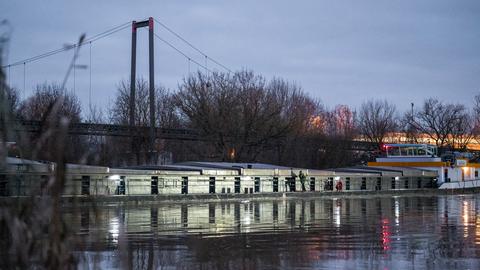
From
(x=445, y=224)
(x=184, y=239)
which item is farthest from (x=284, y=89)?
(x=184, y=239)

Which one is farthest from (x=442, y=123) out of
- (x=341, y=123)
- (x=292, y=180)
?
(x=292, y=180)

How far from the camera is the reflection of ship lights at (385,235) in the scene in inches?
617

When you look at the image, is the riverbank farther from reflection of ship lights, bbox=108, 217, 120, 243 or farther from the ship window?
reflection of ship lights, bbox=108, 217, 120, 243

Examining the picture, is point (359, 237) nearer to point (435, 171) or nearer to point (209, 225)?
point (209, 225)

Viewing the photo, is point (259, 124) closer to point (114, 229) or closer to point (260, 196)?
point (260, 196)

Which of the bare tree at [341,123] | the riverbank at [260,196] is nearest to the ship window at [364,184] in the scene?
the riverbank at [260,196]

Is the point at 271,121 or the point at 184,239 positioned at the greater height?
the point at 271,121

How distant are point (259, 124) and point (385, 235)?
51055 mm

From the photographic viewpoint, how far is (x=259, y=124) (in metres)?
69.2

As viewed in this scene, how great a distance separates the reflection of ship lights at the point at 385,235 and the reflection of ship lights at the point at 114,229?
677cm

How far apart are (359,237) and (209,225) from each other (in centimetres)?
600

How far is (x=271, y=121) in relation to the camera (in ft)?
230

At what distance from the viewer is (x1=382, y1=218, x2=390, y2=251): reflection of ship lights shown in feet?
51.4

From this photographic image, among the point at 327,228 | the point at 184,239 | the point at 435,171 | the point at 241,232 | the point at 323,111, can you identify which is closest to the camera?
the point at 184,239
